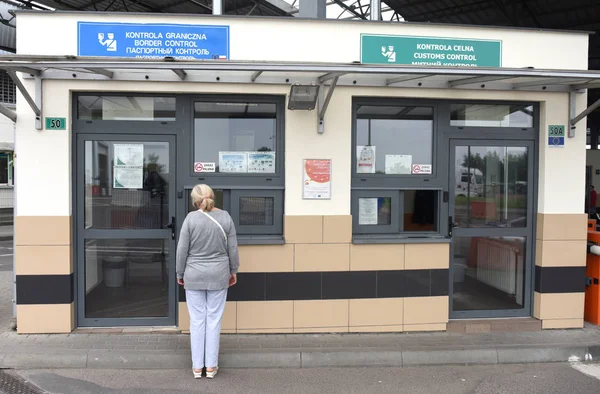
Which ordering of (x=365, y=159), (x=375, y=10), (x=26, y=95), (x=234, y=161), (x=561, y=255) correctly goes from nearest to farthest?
(x=26, y=95) < (x=234, y=161) < (x=365, y=159) < (x=561, y=255) < (x=375, y=10)

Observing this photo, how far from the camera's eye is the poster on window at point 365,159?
18.0 ft

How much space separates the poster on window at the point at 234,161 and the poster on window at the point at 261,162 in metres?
0.06

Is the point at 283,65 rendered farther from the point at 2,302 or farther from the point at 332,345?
the point at 2,302

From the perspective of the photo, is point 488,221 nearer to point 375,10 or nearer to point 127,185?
point 375,10

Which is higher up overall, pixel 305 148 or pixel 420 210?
pixel 305 148

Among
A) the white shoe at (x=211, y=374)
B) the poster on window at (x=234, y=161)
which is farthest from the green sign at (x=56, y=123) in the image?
the white shoe at (x=211, y=374)

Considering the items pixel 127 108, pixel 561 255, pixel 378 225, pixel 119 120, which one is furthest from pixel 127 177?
pixel 561 255

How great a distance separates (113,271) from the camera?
5391 millimetres

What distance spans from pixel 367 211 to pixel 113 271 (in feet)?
9.90

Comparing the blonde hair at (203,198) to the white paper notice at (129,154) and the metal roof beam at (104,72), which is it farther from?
the metal roof beam at (104,72)

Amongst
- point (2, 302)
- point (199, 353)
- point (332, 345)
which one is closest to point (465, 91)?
point (332, 345)

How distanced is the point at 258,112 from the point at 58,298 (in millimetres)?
2991

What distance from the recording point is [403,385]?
440 centimetres

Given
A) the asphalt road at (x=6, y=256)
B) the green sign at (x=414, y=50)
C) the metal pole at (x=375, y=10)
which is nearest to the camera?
the green sign at (x=414, y=50)
